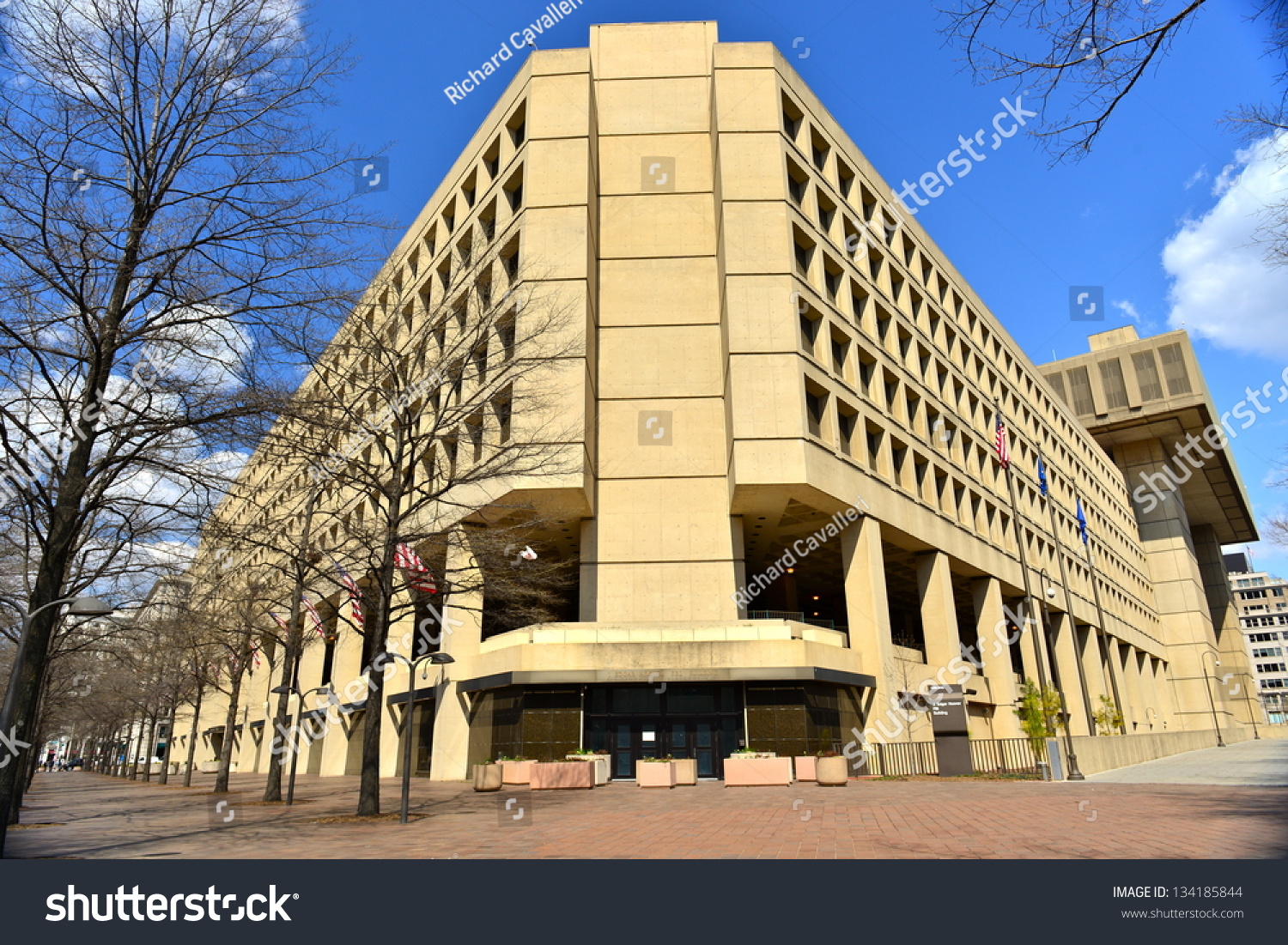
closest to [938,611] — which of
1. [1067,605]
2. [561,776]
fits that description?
[1067,605]

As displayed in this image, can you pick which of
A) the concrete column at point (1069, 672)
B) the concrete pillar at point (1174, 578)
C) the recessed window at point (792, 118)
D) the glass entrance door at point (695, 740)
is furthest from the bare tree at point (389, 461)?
the concrete pillar at point (1174, 578)

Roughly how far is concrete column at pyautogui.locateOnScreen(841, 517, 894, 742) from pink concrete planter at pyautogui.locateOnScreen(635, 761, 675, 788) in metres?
10.3

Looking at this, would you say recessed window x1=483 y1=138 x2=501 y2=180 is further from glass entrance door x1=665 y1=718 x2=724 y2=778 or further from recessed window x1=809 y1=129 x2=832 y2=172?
glass entrance door x1=665 y1=718 x2=724 y2=778

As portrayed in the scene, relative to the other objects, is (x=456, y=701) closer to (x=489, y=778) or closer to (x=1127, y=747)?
(x=489, y=778)

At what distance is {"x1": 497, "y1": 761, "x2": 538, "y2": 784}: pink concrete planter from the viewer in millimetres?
23016

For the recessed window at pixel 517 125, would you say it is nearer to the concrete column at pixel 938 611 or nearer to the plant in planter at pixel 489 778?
the plant in planter at pixel 489 778

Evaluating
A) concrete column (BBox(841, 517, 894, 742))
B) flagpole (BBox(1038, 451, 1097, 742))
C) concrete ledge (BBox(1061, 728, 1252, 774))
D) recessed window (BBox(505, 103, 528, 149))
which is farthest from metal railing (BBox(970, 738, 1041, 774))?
recessed window (BBox(505, 103, 528, 149))

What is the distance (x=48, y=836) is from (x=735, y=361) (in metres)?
23.6

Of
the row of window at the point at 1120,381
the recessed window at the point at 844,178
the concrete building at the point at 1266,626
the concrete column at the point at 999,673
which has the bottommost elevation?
the concrete column at the point at 999,673

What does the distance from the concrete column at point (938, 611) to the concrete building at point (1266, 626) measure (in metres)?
137

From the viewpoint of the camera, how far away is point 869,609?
98.4 ft

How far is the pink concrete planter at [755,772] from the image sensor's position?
2153 cm

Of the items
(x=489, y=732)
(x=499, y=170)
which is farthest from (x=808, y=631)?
(x=499, y=170)

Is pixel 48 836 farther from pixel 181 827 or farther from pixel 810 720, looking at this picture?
pixel 810 720
